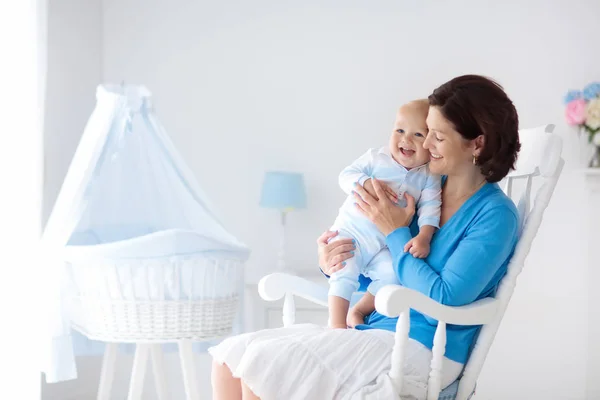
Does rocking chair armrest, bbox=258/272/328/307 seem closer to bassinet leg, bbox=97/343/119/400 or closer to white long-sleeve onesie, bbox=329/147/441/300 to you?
white long-sleeve onesie, bbox=329/147/441/300

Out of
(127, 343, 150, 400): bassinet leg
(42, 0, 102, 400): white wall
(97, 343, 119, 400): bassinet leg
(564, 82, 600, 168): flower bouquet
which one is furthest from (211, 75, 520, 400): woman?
(42, 0, 102, 400): white wall

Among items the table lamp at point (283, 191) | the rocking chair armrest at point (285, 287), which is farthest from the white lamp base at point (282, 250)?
the rocking chair armrest at point (285, 287)

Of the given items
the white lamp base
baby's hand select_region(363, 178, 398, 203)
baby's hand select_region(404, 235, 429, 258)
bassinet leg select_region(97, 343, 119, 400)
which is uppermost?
baby's hand select_region(363, 178, 398, 203)

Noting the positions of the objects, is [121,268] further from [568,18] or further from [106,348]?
[568,18]

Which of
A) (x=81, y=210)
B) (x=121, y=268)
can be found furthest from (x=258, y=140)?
(x=121, y=268)

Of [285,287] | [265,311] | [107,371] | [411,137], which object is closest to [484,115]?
[411,137]

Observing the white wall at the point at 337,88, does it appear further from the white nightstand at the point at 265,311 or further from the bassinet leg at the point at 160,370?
the bassinet leg at the point at 160,370

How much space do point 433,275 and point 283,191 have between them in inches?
98.3

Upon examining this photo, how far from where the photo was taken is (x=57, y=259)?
3.28 m

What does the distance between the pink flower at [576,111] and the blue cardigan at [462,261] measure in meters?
2.41

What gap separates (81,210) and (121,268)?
1.57 ft

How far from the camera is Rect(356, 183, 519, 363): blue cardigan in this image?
1.99 metres

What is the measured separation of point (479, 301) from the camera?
2047 millimetres

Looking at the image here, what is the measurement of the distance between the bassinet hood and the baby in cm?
128
